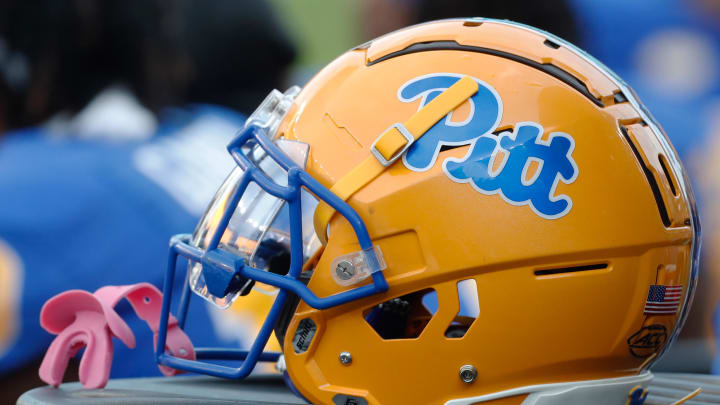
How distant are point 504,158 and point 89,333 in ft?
2.55

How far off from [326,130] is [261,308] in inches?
44.3

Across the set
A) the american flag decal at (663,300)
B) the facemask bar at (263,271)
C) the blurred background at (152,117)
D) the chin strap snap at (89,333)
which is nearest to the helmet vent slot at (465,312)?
the facemask bar at (263,271)

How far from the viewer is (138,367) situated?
8.39 feet

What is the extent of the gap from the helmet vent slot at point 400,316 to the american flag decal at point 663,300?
32 centimetres

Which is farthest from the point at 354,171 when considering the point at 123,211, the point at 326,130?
the point at 123,211

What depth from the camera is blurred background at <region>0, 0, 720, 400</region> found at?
8.51ft

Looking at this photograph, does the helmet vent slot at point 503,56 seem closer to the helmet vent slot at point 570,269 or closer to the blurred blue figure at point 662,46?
the helmet vent slot at point 570,269

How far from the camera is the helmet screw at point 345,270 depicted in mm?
1508

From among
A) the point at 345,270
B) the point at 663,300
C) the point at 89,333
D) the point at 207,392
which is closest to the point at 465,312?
the point at 345,270

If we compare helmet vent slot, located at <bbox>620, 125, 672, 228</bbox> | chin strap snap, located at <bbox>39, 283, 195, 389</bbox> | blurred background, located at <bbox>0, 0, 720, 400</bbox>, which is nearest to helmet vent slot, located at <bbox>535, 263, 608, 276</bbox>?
helmet vent slot, located at <bbox>620, 125, 672, 228</bbox>

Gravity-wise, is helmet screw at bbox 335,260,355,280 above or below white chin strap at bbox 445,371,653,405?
above

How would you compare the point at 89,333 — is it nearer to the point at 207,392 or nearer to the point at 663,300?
the point at 207,392

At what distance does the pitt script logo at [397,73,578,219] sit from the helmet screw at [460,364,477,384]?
249 millimetres

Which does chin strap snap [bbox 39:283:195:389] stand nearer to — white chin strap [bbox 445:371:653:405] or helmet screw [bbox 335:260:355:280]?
helmet screw [bbox 335:260:355:280]
